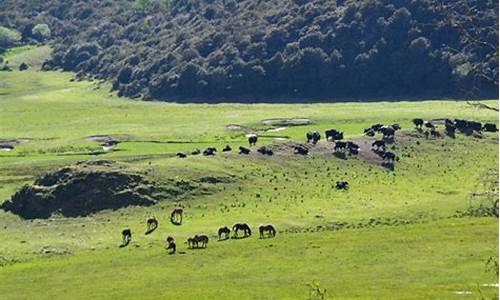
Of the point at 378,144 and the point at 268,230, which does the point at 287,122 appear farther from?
the point at 268,230

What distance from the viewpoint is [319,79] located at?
171125 millimetres

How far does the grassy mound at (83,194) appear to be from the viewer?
78.6m

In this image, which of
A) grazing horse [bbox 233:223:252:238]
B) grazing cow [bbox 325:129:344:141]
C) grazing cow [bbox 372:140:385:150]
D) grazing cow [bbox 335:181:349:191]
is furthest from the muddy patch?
grazing horse [bbox 233:223:252:238]

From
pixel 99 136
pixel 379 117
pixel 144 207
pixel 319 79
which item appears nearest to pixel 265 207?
pixel 144 207

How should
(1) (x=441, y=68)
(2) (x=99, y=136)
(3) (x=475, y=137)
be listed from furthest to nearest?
(1) (x=441, y=68)
(2) (x=99, y=136)
(3) (x=475, y=137)

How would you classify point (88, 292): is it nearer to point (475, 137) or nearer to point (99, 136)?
point (475, 137)

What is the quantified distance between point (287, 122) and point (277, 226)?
2468 inches

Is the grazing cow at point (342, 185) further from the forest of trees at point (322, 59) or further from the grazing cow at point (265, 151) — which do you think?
the forest of trees at point (322, 59)

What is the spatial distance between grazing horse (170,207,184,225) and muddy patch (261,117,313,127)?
57090mm

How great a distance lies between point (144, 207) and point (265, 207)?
9.69m

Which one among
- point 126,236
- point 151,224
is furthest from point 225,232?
point 151,224

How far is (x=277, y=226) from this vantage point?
2778 inches

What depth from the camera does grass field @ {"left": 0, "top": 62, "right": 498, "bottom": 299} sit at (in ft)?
175

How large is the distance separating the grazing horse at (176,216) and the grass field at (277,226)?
0.87 meters
